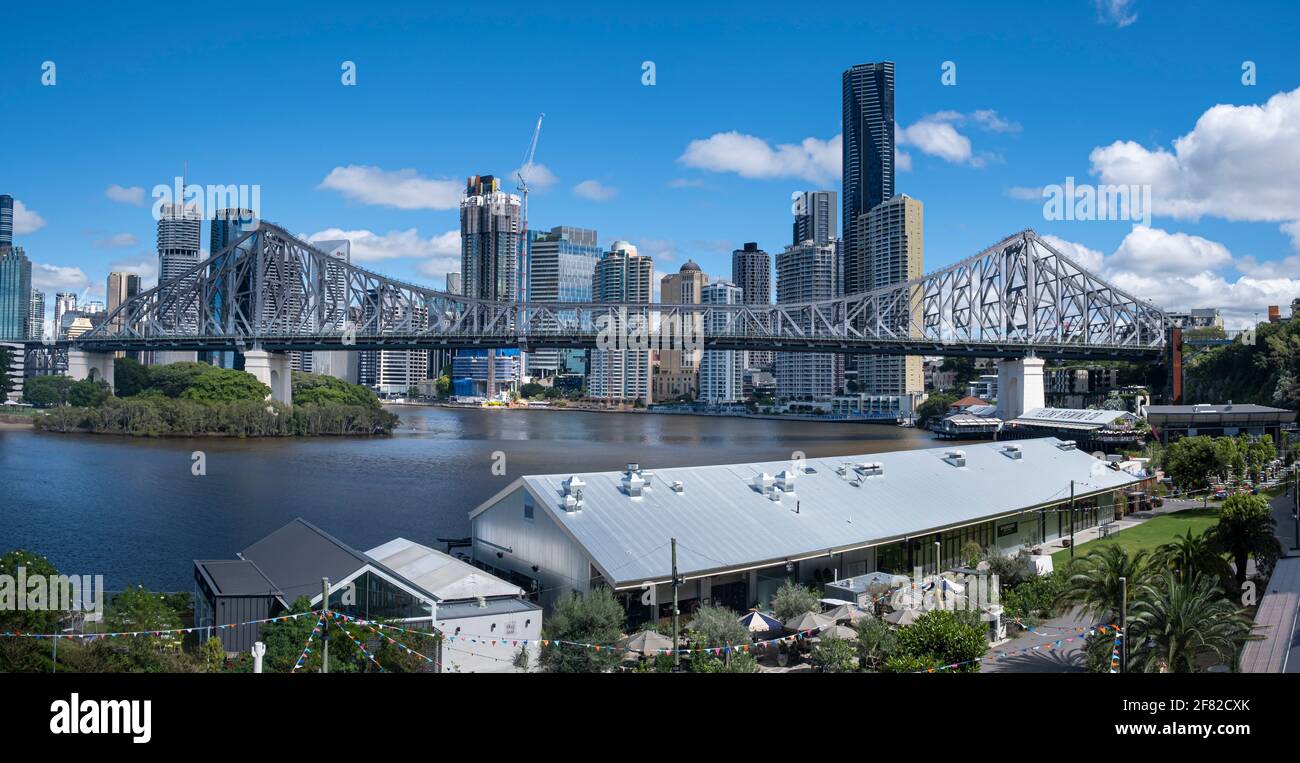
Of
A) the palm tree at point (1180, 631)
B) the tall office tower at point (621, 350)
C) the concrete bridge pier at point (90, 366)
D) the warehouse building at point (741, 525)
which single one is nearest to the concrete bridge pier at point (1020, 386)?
the tall office tower at point (621, 350)

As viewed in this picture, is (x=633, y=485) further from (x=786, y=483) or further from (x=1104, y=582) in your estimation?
(x=1104, y=582)

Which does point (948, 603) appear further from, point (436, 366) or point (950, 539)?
point (436, 366)

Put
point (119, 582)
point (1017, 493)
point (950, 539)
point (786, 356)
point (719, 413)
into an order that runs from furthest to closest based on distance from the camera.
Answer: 1. point (786, 356)
2. point (719, 413)
3. point (1017, 493)
4. point (950, 539)
5. point (119, 582)

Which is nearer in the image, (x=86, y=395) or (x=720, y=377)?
(x=86, y=395)

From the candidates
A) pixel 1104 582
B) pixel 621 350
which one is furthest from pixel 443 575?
pixel 621 350

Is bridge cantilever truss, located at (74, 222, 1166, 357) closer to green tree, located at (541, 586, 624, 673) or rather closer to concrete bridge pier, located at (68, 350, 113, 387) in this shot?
concrete bridge pier, located at (68, 350, 113, 387)
